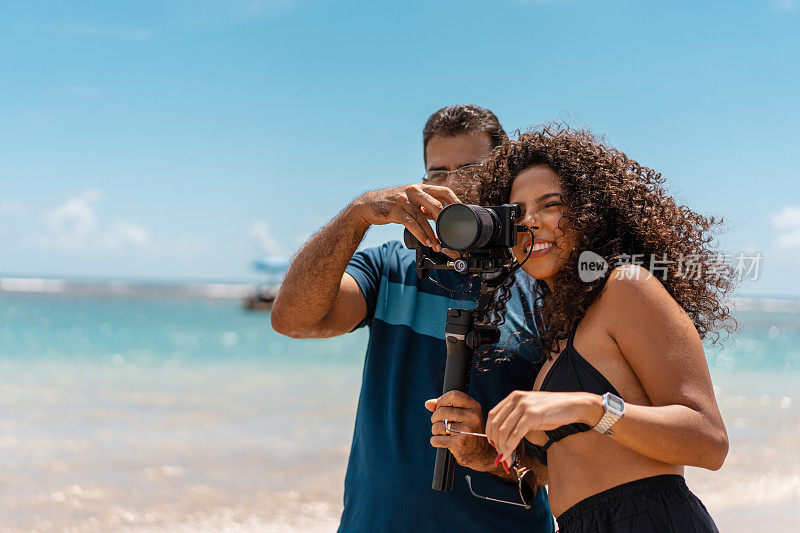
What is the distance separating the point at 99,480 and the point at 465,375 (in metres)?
5.58

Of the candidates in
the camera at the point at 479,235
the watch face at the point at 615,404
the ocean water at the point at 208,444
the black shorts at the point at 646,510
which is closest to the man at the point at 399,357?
the camera at the point at 479,235

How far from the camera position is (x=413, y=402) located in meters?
2.05

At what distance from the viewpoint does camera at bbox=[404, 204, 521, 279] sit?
1507 millimetres

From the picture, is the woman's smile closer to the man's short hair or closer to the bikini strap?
the bikini strap

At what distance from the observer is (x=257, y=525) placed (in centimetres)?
528

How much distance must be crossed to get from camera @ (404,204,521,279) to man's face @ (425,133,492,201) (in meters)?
0.81

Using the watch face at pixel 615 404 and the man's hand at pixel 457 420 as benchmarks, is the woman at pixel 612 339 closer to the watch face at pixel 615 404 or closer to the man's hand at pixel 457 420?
the watch face at pixel 615 404

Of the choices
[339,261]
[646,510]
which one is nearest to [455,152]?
[339,261]

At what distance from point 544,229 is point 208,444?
21.6ft

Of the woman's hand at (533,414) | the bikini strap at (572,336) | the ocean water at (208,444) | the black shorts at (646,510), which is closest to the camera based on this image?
the woman's hand at (533,414)

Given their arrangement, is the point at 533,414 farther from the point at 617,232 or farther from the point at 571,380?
the point at 617,232

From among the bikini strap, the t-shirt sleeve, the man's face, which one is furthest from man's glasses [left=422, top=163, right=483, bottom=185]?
the bikini strap

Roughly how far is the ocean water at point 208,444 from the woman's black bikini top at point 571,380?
0.86 metres

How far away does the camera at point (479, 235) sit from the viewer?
1.51 meters
